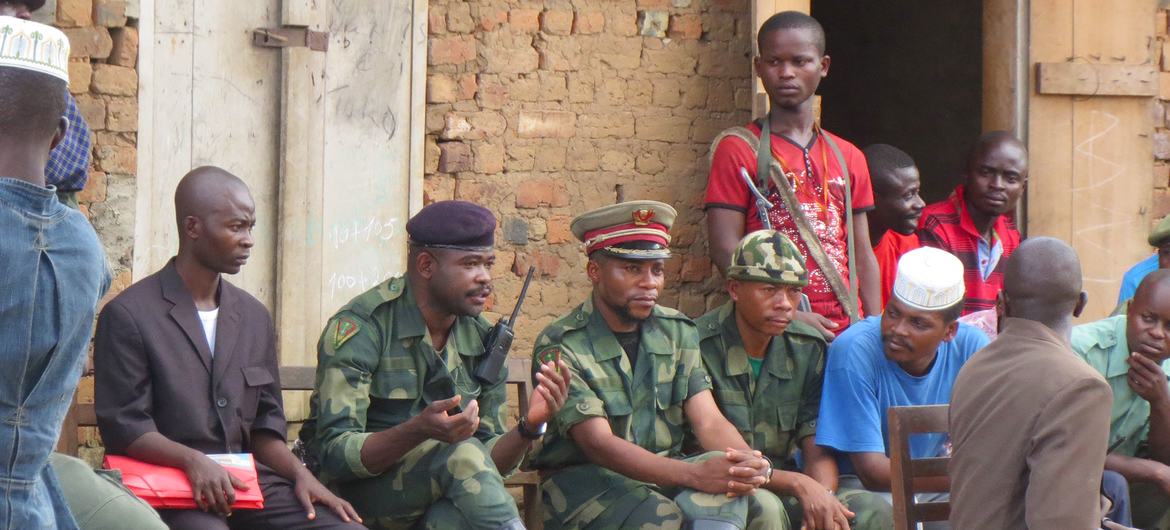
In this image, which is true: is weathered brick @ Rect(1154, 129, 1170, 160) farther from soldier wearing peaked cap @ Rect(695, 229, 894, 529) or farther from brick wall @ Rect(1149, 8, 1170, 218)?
soldier wearing peaked cap @ Rect(695, 229, 894, 529)

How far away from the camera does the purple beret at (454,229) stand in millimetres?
4832

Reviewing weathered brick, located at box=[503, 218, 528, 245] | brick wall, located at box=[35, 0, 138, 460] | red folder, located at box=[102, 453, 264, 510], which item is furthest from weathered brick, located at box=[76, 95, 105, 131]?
red folder, located at box=[102, 453, 264, 510]

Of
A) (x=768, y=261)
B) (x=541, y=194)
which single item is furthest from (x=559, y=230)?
(x=768, y=261)

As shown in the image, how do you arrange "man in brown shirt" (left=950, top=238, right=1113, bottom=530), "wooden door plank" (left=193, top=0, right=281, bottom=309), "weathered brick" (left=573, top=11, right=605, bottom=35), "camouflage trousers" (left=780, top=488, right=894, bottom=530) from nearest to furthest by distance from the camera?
"man in brown shirt" (left=950, top=238, right=1113, bottom=530), "camouflage trousers" (left=780, top=488, right=894, bottom=530), "wooden door plank" (left=193, top=0, right=281, bottom=309), "weathered brick" (left=573, top=11, right=605, bottom=35)

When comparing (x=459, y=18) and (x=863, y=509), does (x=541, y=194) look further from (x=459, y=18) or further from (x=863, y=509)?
(x=863, y=509)

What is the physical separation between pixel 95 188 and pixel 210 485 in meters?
1.89

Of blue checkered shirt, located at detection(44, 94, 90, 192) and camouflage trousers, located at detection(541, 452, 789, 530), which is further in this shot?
camouflage trousers, located at detection(541, 452, 789, 530)

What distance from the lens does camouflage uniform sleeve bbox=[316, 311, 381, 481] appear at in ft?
15.0

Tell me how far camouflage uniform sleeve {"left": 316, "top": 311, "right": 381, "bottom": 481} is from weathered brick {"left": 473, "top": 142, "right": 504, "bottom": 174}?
5.61 feet

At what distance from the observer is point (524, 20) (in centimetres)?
649

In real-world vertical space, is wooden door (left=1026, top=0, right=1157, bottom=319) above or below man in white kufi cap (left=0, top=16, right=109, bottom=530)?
above

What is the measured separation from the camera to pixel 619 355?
511 cm

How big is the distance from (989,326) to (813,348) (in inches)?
45.0

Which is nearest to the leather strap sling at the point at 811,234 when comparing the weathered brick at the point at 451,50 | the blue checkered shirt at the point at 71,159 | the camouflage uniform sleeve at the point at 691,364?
the camouflage uniform sleeve at the point at 691,364
